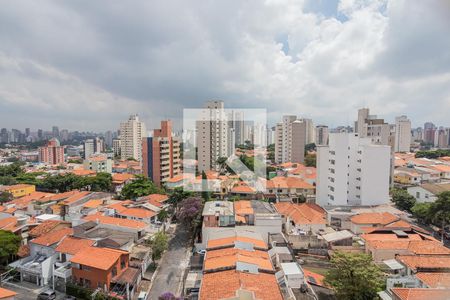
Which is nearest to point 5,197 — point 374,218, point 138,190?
point 138,190

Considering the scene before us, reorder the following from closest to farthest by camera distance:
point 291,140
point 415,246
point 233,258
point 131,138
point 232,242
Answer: point 233,258 < point 232,242 < point 415,246 < point 291,140 < point 131,138

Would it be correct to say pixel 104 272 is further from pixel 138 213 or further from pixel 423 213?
pixel 423 213

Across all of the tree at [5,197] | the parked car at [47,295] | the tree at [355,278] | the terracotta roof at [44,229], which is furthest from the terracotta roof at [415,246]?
the tree at [5,197]

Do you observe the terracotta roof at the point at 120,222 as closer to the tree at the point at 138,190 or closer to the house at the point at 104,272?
the house at the point at 104,272

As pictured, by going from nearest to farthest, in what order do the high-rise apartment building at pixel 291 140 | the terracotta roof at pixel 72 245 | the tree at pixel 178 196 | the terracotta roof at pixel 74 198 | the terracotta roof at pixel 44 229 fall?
the terracotta roof at pixel 72 245 < the terracotta roof at pixel 44 229 < the terracotta roof at pixel 74 198 < the tree at pixel 178 196 < the high-rise apartment building at pixel 291 140

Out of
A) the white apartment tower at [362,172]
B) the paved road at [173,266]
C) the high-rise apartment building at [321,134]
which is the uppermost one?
the high-rise apartment building at [321,134]

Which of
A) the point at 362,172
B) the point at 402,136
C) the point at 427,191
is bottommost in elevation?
the point at 427,191
